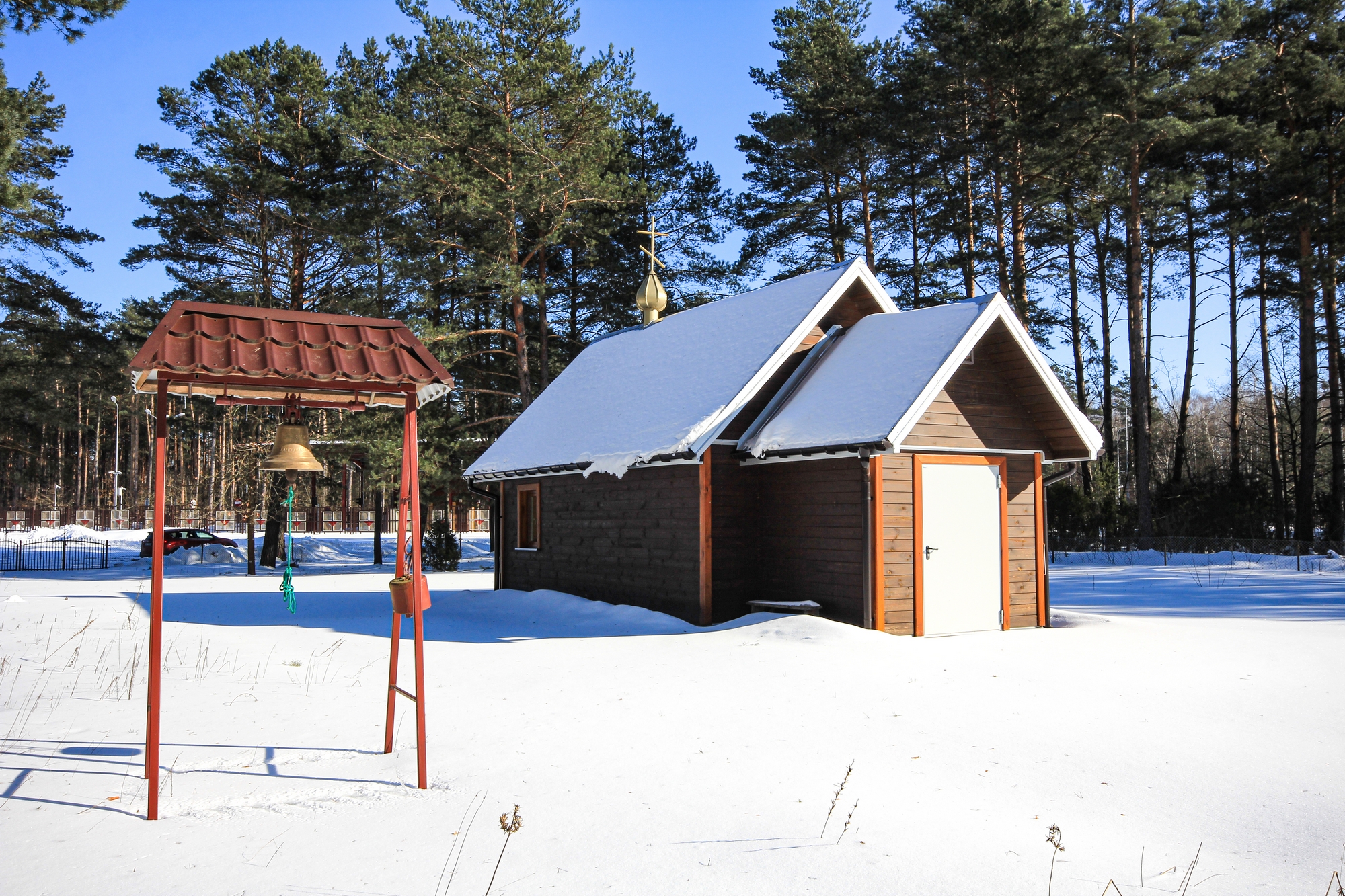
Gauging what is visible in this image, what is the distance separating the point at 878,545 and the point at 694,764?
5767 mm

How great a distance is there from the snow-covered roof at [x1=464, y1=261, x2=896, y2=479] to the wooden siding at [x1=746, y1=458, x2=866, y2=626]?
1.32 m

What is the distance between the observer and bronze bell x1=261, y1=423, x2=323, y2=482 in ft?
19.2

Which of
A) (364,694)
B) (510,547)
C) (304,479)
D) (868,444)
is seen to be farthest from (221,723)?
(304,479)

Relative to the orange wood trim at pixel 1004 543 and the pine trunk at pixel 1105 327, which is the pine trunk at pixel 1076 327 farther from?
the orange wood trim at pixel 1004 543

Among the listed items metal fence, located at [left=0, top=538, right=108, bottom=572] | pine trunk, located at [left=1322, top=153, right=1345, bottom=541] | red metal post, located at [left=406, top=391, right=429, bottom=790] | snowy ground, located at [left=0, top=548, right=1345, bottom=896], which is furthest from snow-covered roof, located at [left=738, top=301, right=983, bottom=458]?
metal fence, located at [left=0, top=538, right=108, bottom=572]

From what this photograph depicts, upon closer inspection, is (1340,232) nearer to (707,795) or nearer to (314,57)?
(707,795)

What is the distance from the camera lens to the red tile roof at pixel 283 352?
4.84 meters

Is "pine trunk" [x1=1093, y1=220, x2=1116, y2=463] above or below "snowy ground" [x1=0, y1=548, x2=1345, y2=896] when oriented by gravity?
above

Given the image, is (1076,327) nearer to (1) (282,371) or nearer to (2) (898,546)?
(2) (898,546)

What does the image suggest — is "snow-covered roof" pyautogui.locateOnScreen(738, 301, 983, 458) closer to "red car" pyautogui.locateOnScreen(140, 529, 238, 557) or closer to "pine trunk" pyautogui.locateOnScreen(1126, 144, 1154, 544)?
"pine trunk" pyautogui.locateOnScreen(1126, 144, 1154, 544)

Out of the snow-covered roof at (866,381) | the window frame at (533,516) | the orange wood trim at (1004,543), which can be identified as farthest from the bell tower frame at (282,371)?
the window frame at (533,516)

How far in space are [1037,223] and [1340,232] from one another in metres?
7.96

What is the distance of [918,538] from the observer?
36.7ft

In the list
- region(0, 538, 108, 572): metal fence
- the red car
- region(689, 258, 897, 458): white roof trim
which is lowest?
region(0, 538, 108, 572): metal fence
